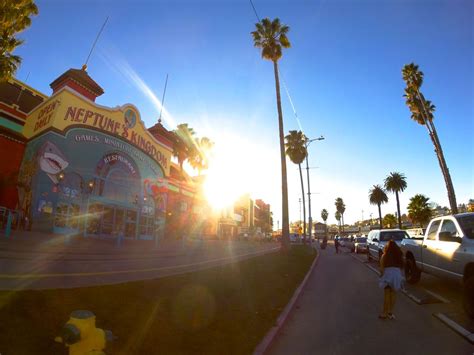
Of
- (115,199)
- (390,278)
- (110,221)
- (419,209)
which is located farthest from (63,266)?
(419,209)

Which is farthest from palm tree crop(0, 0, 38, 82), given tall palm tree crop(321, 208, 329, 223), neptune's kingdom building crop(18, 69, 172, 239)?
tall palm tree crop(321, 208, 329, 223)

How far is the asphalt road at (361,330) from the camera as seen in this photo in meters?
4.79

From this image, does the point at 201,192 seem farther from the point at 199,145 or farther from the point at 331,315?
the point at 331,315

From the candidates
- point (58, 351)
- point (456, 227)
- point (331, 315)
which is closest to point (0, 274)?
point (58, 351)

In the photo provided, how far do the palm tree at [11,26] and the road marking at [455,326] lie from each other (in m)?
19.6

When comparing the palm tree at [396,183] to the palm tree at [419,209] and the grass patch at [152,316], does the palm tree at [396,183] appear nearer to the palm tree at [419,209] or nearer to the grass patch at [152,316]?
the palm tree at [419,209]

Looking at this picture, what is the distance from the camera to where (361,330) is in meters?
5.73

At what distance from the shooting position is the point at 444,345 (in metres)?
4.82

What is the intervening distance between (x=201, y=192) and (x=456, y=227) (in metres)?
35.1

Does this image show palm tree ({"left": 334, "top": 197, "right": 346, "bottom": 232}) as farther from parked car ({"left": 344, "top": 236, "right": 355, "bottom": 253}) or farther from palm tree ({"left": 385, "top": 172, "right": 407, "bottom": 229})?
parked car ({"left": 344, "top": 236, "right": 355, "bottom": 253})

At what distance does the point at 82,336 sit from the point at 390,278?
6.34m

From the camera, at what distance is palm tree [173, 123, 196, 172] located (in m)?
41.7

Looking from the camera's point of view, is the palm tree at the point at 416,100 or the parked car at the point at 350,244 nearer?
the palm tree at the point at 416,100

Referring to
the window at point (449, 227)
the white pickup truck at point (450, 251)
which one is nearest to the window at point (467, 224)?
the white pickup truck at point (450, 251)
